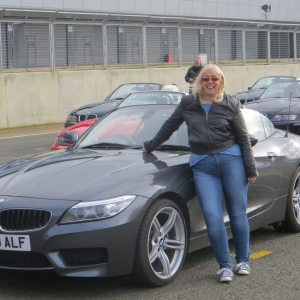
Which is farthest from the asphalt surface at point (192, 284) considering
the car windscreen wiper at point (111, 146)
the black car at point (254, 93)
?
the black car at point (254, 93)

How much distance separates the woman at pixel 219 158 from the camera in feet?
17.8

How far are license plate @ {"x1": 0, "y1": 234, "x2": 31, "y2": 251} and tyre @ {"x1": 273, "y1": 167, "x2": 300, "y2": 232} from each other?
285 cm

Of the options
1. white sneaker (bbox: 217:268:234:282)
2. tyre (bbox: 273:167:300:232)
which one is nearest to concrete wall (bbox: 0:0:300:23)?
tyre (bbox: 273:167:300:232)

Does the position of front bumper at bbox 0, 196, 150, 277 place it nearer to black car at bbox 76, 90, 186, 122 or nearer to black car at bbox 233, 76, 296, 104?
black car at bbox 76, 90, 186, 122

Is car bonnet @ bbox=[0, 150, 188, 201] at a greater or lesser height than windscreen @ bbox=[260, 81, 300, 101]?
lesser

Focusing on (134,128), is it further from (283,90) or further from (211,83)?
(283,90)

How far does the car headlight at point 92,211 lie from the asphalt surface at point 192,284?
0.43 metres

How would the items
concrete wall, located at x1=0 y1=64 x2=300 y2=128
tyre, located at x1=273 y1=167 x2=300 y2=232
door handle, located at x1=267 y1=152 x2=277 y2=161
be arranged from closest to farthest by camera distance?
1. door handle, located at x1=267 y1=152 x2=277 y2=161
2. tyre, located at x1=273 y1=167 x2=300 y2=232
3. concrete wall, located at x1=0 y1=64 x2=300 y2=128

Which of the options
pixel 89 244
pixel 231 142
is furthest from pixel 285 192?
pixel 89 244

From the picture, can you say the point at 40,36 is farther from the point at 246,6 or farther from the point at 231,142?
the point at 246,6

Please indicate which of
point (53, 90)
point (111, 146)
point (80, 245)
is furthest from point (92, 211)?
point (53, 90)

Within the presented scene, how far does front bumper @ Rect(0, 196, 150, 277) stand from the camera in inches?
190

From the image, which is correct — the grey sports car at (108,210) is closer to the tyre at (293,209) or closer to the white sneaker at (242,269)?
the white sneaker at (242,269)

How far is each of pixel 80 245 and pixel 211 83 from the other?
1628 millimetres
